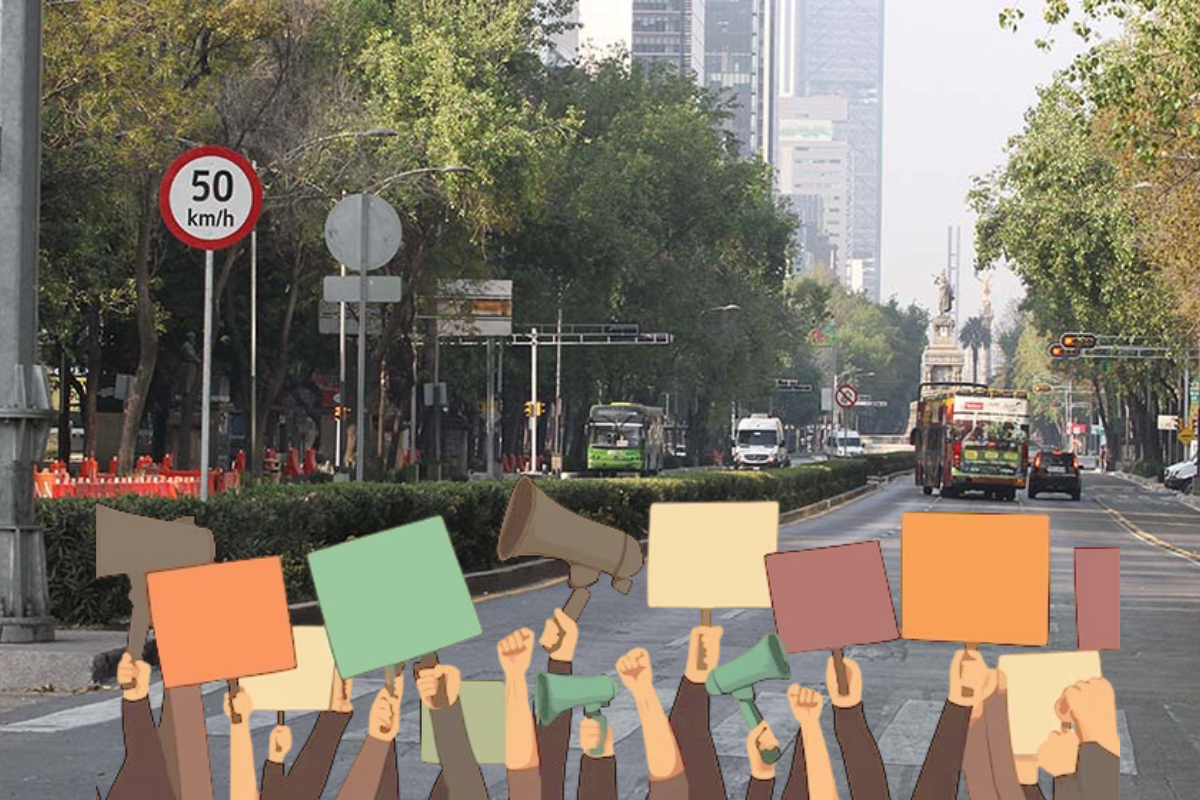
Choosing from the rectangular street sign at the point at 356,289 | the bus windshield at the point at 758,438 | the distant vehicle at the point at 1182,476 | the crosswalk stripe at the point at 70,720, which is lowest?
the distant vehicle at the point at 1182,476

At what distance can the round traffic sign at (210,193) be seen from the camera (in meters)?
4.29

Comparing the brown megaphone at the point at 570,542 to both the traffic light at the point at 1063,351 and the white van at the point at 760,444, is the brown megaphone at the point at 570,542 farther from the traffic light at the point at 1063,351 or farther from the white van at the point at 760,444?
the white van at the point at 760,444

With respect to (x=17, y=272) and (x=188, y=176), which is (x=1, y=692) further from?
(x=188, y=176)

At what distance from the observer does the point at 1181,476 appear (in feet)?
315

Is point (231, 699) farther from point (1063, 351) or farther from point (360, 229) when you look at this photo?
point (1063, 351)

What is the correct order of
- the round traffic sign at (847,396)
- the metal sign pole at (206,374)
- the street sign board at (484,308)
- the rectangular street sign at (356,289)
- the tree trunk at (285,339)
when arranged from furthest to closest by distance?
1. the round traffic sign at (847,396)
2. the street sign board at (484,308)
3. the tree trunk at (285,339)
4. the rectangular street sign at (356,289)
5. the metal sign pole at (206,374)

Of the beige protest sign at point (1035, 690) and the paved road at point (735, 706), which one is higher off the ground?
the beige protest sign at point (1035, 690)

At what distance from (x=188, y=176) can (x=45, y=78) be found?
32.2m

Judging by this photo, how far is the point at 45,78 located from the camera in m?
34.8

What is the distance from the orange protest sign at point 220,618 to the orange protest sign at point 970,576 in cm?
52

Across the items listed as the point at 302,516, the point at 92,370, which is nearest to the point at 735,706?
the point at 302,516

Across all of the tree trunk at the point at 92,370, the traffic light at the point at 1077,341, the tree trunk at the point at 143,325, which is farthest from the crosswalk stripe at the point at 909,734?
the traffic light at the point at 1077,341

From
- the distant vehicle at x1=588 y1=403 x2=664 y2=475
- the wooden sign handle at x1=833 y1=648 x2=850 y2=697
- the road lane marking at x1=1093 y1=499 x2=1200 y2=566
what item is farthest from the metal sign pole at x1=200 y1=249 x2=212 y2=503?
the distant vehicle at x1=588 y1=403 x2=664 y2=475

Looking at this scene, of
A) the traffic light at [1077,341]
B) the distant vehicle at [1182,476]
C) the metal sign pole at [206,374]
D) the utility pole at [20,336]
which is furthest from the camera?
the distant vehicle at [1182,476]
